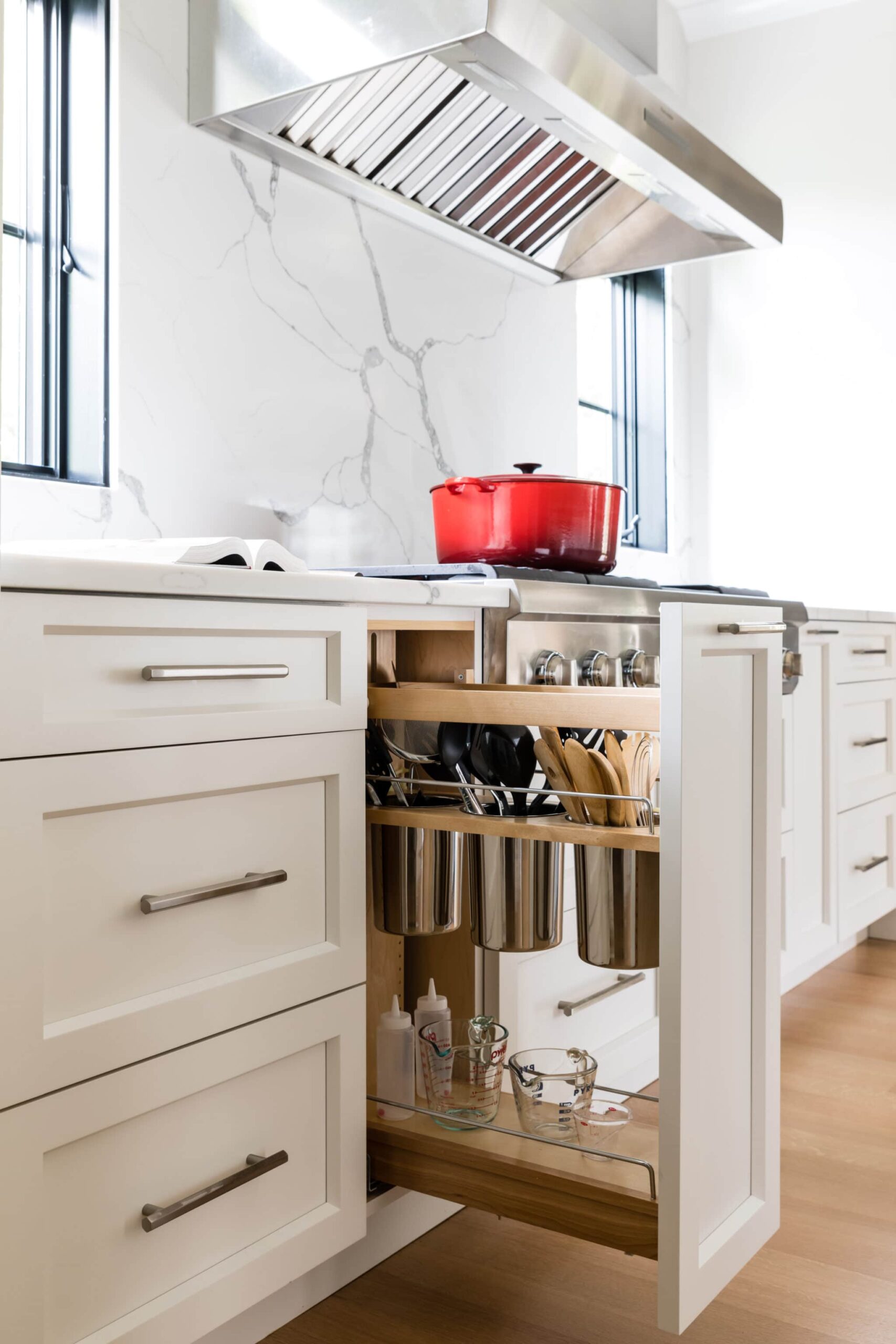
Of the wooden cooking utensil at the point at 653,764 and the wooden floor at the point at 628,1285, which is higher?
the wooden cooking utensil at the point at 653,764

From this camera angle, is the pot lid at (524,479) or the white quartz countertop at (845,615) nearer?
the pot lid at (524,479)

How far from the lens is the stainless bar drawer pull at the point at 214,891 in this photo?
3.50ft

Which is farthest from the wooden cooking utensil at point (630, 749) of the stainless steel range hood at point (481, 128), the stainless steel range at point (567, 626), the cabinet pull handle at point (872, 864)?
the cabinet pull handle at point (872, 864)

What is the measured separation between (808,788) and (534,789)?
1674mm

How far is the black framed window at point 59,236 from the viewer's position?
175 cm

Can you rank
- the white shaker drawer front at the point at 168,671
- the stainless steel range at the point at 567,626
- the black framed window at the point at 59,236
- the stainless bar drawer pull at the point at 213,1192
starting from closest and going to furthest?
the white shaker drawer front at the point at 168,671, the stainless bar drawer pull at the point at 213,1192, the stainless steel range at the point at 567,626, the black framed window at the point at 59,236

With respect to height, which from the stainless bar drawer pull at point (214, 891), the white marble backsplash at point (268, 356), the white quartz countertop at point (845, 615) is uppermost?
the white marble backsplash at point (268, 356)

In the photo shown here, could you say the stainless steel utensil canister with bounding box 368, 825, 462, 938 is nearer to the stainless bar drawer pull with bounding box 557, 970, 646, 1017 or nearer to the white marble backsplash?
the stainless bar drawer pull with bounding box 557, 970, 646, 1017

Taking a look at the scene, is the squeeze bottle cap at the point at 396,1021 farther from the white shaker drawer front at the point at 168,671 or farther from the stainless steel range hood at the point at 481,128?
the stainless steel range hood at the point at 481,128

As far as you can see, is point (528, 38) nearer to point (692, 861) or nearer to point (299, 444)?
point (299, 444)

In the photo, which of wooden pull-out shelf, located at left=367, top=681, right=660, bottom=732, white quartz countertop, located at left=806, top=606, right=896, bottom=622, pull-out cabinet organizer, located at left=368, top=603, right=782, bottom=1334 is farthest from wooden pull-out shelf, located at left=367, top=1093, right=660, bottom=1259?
white quartz countertop, located at left=806, top=606, right=896, bottom=622

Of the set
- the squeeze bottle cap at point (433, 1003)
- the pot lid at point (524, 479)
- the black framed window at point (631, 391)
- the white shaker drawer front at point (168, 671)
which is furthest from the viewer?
the black framed window at point (631, 391)

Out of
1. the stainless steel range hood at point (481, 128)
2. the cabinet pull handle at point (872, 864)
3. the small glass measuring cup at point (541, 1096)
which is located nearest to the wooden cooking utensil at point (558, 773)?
the small glass measuring cup at point (541, 1096)

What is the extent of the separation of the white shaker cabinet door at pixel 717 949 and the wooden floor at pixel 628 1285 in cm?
29
